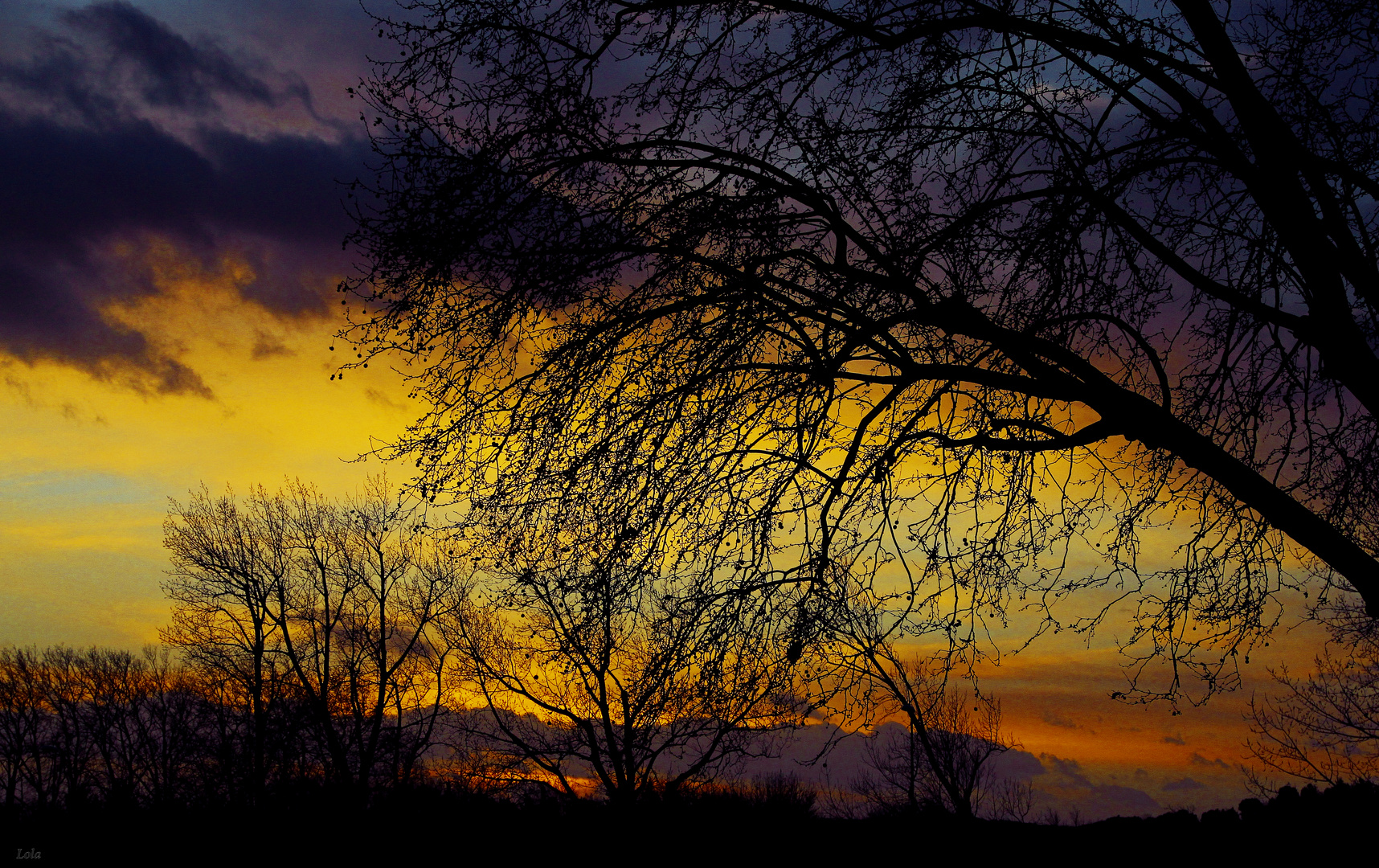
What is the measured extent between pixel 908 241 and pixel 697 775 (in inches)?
744

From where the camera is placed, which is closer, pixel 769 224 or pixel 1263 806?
pixel 769 224

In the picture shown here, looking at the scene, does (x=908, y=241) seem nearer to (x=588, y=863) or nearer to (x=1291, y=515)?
(x=1291, y=515)

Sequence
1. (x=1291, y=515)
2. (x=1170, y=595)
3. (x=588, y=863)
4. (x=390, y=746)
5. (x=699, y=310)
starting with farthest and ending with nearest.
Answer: (x=390, y=746) → (x=588, y=863) → (x=1170, y=595) → (x=699, y=310) → (x=1291, y=515)

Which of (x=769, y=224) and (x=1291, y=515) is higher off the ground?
(x=769, y=224)

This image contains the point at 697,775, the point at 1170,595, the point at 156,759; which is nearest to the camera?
the point at 1170,595

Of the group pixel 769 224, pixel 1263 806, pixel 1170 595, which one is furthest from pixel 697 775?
pixel 769 224

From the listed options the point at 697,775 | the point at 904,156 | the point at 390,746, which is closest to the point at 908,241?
the point at 904,156

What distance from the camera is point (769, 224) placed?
21.2 feet

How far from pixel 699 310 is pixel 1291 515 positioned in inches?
175

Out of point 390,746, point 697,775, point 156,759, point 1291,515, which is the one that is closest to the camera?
point 1291,515

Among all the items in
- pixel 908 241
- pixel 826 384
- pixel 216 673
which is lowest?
pixel 216 673

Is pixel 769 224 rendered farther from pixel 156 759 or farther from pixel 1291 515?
pixel 156 759

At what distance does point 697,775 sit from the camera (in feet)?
72.3

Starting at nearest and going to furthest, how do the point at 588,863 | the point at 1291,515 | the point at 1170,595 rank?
1. the point at 1291,515
2. the point at 1170,595
3. the point at 588,863
